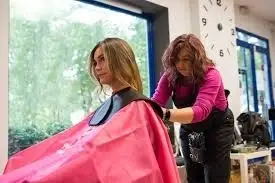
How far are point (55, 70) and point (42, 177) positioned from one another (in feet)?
5.40

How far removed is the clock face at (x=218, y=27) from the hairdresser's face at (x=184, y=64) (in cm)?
167

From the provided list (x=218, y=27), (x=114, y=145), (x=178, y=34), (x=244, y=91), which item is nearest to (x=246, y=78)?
(x=244, y=91)

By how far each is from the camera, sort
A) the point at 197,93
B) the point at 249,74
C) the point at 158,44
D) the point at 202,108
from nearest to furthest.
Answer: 1. the point at 202,108
2. the point at 197,93
3. the point at 158,44
4. the point at 249,74

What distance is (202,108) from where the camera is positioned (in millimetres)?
1373

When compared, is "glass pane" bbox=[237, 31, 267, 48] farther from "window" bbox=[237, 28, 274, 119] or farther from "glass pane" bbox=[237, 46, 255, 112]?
"glass pane" bbox=[237, 46, 255, 112]

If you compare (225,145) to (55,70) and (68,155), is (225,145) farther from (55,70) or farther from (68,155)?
(55,70)

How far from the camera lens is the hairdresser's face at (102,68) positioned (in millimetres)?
1164

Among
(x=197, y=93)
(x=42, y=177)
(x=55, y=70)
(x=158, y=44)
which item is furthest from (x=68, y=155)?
(x=158, y=44)

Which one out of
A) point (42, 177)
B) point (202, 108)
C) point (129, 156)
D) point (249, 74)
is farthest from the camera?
point (249, 74)

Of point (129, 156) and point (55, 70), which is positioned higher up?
point (55, 70)

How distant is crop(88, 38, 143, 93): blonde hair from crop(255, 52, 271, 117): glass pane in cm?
408

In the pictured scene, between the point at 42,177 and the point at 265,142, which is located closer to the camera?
the point at 42,177

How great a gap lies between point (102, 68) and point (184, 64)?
1.70 ft

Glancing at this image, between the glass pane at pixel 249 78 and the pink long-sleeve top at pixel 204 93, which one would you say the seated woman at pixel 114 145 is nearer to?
the pink long-sleeve top at pixel 204 93
